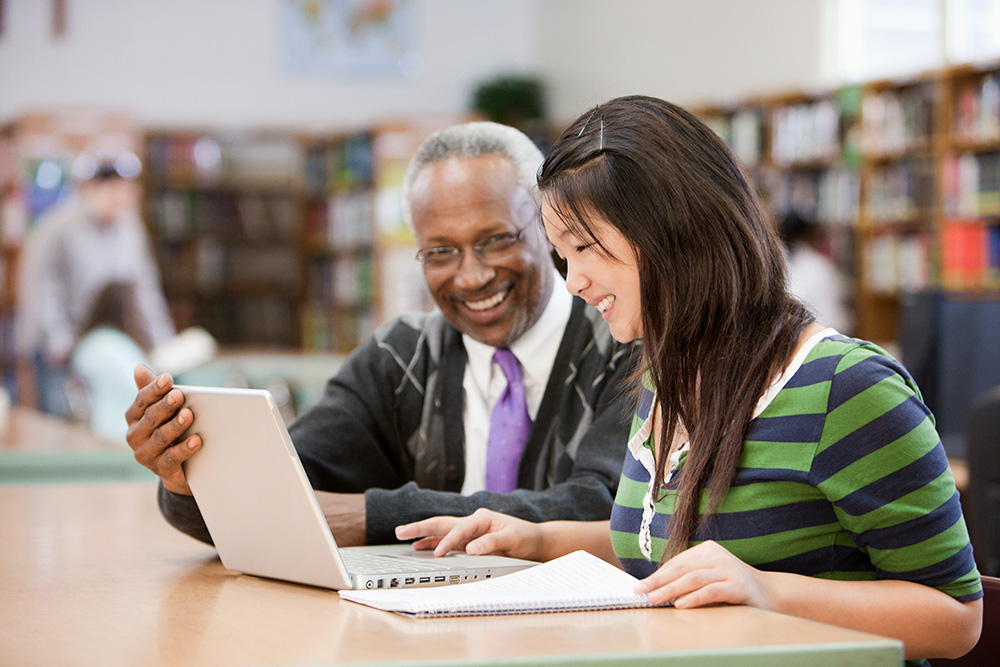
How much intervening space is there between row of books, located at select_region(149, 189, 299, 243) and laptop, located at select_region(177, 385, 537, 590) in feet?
24.0

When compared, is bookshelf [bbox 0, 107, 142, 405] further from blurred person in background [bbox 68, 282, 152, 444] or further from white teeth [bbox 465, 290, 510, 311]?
white teeth [bbox 465, 290, 510, 311]

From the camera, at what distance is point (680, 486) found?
114cm

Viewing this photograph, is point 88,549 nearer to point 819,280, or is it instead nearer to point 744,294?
point 744,294

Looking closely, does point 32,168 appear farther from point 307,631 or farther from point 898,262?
point 307,631

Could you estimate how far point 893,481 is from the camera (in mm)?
1020

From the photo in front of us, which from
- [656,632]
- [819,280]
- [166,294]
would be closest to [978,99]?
[819,280]

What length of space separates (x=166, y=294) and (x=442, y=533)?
7.52 meters

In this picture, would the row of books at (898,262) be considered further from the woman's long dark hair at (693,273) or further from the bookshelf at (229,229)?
the woman's long dark hair at (693,273)

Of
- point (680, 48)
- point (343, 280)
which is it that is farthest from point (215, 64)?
point (680, 48)

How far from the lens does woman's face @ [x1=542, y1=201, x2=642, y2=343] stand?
1184 mm

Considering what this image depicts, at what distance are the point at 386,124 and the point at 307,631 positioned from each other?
6785mm

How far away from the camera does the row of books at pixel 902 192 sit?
554 cm

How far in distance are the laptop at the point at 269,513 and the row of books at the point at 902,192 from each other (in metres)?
4.84

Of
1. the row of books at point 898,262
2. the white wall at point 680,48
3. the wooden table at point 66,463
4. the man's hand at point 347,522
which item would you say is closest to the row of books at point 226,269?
the white wall at point 680,48
